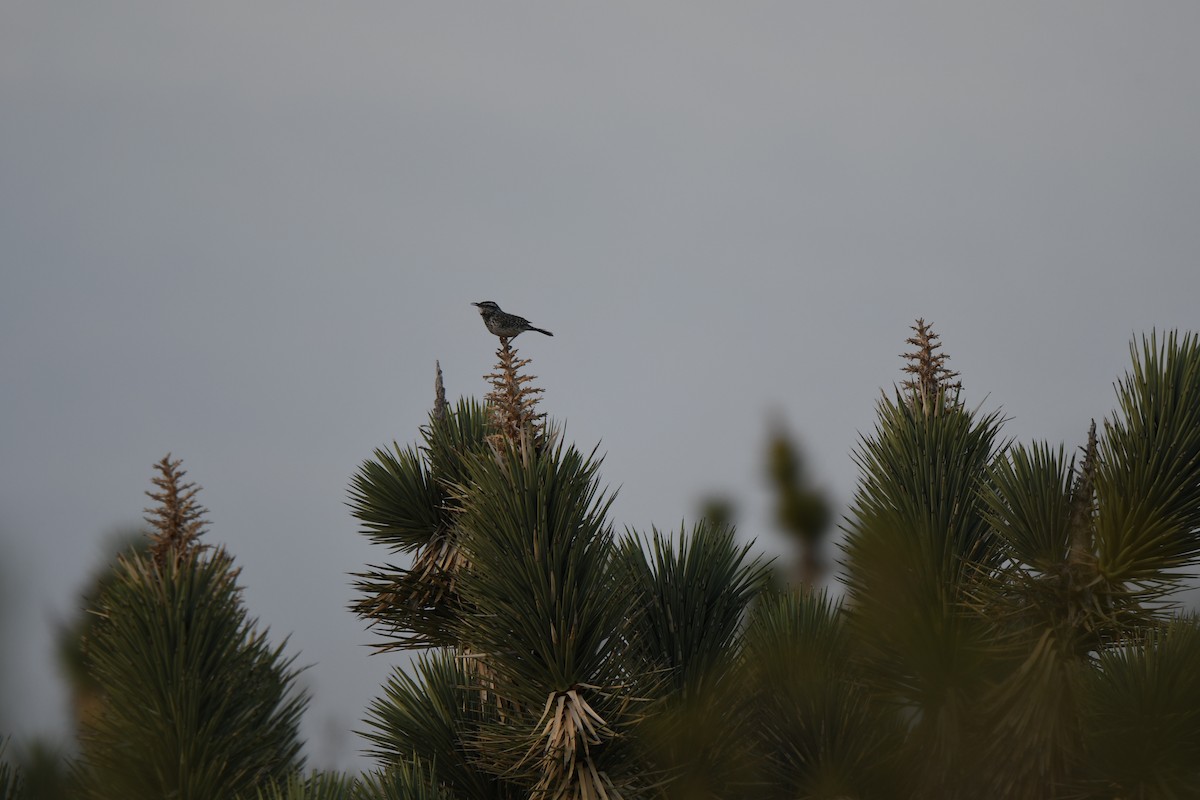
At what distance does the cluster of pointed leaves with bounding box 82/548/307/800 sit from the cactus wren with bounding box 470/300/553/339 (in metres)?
6.31

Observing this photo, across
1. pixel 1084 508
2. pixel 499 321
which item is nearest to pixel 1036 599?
pixel 1084 508

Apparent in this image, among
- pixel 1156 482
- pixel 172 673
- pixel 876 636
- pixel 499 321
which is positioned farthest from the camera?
pixel 499 321

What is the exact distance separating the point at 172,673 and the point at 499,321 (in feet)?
21.9

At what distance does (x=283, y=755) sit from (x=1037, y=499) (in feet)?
17.7

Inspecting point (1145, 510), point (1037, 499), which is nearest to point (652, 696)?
point (1037, 499)

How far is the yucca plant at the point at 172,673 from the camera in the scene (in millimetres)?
6102

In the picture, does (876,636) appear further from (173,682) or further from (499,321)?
(173,682)

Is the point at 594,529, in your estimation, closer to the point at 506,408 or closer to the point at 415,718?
the point at 506,408

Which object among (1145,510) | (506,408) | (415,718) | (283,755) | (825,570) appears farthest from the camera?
(825,570)

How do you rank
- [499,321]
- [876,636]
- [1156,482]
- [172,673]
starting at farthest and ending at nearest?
[499,321]
[876,636]
[1156,482]
[172,673]

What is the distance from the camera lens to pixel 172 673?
6129 millimetres

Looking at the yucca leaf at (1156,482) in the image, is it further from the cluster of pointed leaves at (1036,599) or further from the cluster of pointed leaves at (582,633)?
the cluster of pointed leaves at (582,633)

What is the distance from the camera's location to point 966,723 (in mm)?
9508

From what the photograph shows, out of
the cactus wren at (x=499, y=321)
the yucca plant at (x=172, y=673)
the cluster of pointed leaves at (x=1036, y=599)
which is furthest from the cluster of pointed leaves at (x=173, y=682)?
the cactus wren at (x=499, y=321)
